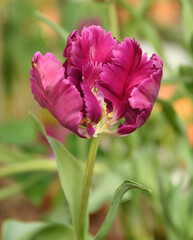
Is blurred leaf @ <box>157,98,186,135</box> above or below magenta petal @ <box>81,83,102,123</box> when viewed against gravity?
below

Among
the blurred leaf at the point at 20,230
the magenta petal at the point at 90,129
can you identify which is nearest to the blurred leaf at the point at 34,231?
the blurred leaf at the point at 20,230

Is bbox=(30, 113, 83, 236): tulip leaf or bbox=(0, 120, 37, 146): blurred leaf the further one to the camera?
bbox=(0, 120, 37, 146): blurred leaf

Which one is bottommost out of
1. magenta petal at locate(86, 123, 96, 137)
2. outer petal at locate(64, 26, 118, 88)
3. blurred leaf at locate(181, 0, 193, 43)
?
magenta petal at locate(86, 123, 96, 137)

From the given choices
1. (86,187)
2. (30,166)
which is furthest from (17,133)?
(86,187)

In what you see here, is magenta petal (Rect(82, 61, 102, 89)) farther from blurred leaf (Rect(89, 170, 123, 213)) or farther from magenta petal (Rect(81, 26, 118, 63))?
blurred leaf (Rect(89, 170, 123, 213))

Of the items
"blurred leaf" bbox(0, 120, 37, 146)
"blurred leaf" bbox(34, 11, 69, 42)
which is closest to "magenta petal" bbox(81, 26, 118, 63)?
"blurred leaf" bbox(34, 11, 69, 42)

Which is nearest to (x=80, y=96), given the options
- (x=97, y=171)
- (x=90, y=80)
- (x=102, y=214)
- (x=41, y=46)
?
(x=90, y=80)

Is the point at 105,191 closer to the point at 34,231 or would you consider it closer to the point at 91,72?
the point at 34,231
